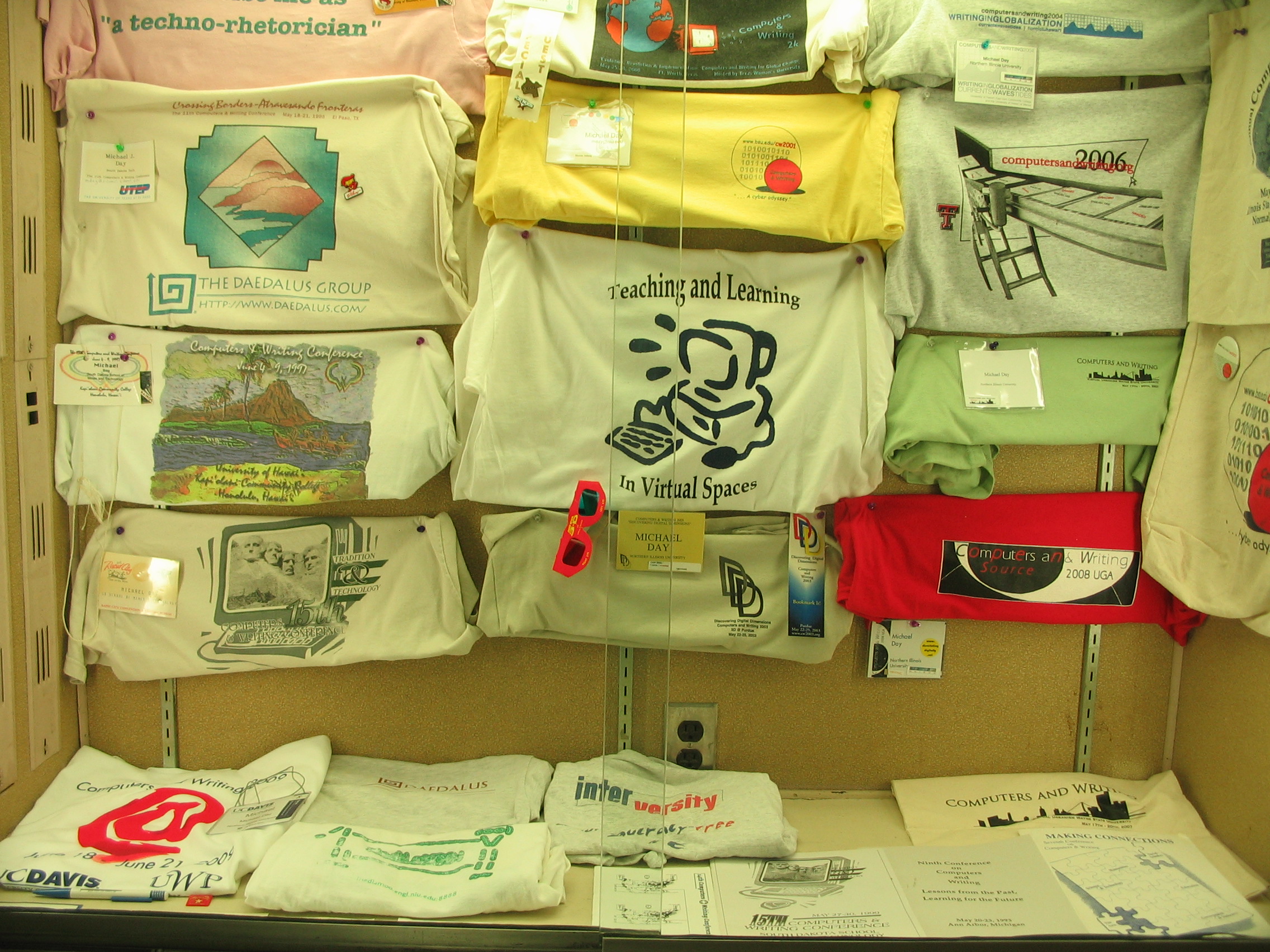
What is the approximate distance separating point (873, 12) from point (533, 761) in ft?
4.71

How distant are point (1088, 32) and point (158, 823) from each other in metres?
2.06

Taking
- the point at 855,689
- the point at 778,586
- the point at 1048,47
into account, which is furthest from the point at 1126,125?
the point at 855,689

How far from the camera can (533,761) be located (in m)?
1.54

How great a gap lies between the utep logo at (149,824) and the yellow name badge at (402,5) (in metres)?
1.41

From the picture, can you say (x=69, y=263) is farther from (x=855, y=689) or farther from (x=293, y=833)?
(x=855, y=689)

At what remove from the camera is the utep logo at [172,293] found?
142 centimetres

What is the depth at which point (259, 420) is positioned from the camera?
1455mm

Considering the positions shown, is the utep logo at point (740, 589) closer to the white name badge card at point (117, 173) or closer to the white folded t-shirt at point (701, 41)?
the white folded t-shirt at point (701, 41)

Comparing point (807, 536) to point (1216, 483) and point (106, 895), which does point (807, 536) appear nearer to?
point (1216, 483)

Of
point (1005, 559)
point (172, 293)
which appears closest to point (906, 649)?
point (1005, 559)

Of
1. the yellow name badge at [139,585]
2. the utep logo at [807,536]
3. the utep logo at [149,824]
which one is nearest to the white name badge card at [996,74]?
the utep logo at [807,536]

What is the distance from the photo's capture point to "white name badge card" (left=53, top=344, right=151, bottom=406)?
144 centimetres

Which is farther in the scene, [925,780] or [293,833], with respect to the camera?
[925,780]

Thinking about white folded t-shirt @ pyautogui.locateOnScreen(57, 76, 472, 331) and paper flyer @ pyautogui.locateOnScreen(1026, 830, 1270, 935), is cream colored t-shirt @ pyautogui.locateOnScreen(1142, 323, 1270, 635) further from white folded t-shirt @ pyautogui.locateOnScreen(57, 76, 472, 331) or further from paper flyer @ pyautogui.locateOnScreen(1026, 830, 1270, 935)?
white folded t-shirt @ pyautogui.locateOnScreen(57, 76, 472, 331)
